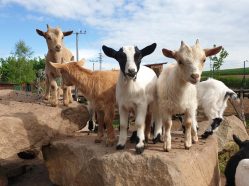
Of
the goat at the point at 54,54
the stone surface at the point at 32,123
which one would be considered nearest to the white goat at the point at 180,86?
the goat at the point at 54,54

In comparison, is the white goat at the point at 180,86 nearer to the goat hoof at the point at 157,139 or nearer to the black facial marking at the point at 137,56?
the black facial marking at the point at 137,56

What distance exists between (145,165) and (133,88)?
3.72 ft

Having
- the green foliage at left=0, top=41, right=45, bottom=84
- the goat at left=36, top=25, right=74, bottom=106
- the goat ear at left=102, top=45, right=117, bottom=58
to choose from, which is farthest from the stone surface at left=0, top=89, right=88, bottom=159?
the green foliage at left=0, top=41, right=45, bottom=84

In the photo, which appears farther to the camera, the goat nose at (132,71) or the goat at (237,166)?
the goat at (237,166)

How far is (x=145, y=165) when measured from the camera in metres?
4.99

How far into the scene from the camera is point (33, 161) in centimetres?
930

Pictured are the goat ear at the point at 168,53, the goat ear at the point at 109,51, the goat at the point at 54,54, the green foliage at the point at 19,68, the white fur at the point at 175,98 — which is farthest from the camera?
the green foliage at the point at 19,68

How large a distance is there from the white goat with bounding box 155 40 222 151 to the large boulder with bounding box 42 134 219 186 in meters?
0.30

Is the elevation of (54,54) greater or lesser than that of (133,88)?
greater

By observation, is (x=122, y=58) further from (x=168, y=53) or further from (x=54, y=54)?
(x=54, y=54)

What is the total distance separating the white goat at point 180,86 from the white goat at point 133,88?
0.76ft

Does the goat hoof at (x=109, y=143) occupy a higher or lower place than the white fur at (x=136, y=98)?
lower

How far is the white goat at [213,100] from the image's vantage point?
6.75 meters

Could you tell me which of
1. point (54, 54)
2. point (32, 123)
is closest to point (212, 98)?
point (54, 54)
